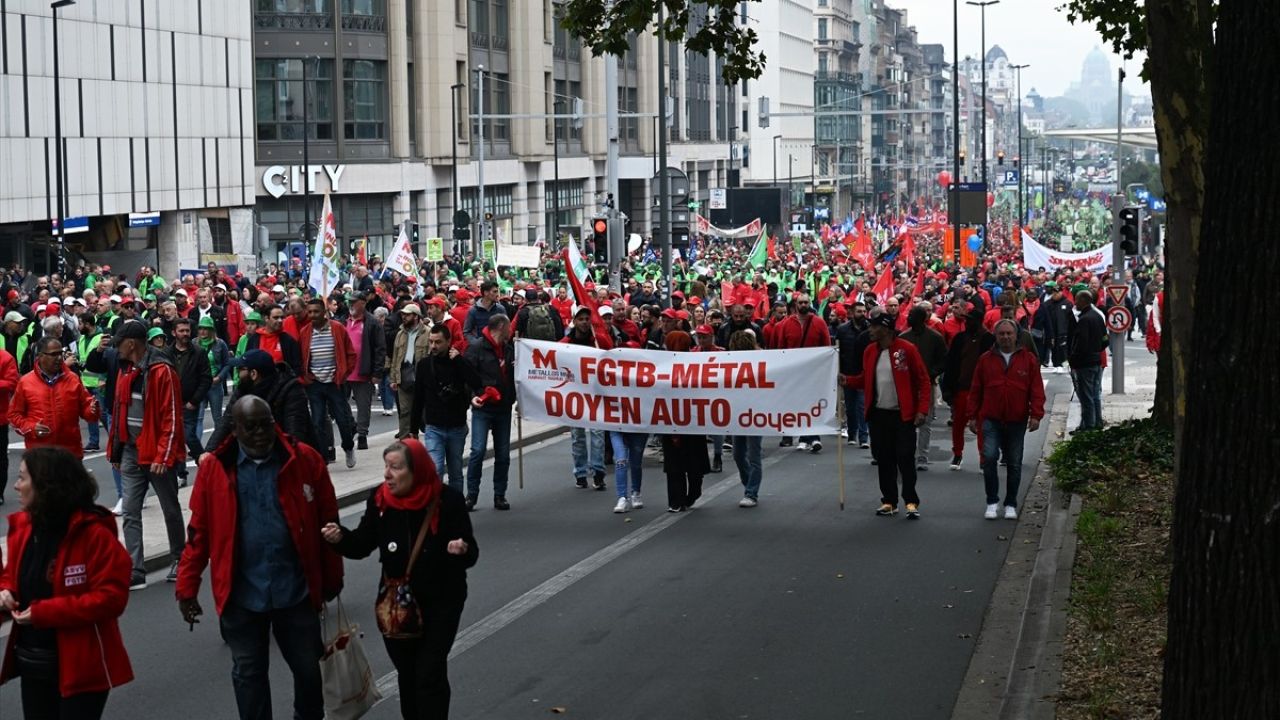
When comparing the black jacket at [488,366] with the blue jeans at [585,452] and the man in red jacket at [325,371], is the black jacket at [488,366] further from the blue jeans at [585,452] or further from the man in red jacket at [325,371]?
the man in red jacket at [325,371]

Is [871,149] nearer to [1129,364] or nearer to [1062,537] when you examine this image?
[1129,364]

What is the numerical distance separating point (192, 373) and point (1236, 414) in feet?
34.6

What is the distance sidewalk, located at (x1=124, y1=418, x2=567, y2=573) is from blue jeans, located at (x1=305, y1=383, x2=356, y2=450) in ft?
1.16

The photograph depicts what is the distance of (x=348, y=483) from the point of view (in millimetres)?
17625

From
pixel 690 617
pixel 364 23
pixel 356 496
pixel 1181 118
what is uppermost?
pixel 364 23

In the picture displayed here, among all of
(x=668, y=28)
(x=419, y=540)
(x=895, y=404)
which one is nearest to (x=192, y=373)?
(x=668, y=28)

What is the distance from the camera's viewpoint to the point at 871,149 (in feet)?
608

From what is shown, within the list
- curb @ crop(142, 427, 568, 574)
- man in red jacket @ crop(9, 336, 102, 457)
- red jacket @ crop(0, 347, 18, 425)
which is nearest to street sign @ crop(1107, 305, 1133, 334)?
curb @ crop(142, 427, 568, 574)

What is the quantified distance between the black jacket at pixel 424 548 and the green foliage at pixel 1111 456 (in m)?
9.62

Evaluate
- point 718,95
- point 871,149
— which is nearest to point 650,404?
point 718,95

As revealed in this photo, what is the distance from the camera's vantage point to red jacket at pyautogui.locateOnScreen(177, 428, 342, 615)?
7.95 metres

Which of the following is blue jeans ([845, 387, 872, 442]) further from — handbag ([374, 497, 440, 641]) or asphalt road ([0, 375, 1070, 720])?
handbag ([374, 497, 440, 641])

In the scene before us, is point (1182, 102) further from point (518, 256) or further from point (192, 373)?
point (518, 256)

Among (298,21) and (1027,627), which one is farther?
(298,21)
